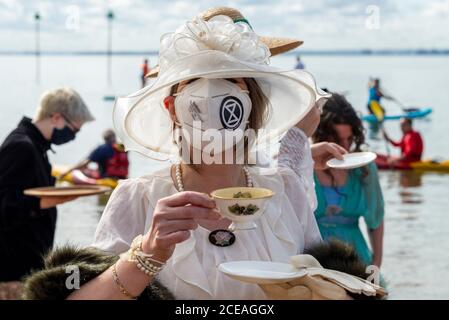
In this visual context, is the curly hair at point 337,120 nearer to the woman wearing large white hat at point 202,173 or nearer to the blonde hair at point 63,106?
the blonde hair at point 63,106

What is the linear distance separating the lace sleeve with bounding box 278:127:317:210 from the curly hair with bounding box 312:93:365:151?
1.41m

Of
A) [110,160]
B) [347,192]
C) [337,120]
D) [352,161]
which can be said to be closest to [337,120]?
[337,120]

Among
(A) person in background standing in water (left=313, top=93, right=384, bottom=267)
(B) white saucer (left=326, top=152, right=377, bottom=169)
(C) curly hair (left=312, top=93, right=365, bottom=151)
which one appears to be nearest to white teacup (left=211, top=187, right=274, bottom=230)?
(B) white saucer (left=326, top=152, right=377, bottom=169)

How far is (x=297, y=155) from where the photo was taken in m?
3.56

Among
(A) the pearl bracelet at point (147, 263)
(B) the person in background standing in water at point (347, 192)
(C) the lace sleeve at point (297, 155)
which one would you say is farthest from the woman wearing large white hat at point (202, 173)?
(B) the person in background standing in water at point (347, 192)

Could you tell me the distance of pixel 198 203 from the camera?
1.96 meters

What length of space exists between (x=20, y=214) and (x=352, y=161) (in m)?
2.14

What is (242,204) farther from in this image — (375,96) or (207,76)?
(375,96)

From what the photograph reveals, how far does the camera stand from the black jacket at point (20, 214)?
4.82 metres

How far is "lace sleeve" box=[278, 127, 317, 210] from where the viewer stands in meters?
3.48

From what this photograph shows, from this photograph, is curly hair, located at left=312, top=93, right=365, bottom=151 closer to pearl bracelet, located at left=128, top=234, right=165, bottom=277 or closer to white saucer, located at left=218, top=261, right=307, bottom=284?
white saucer, located at left=218, top=261, right=307, bottom=284
